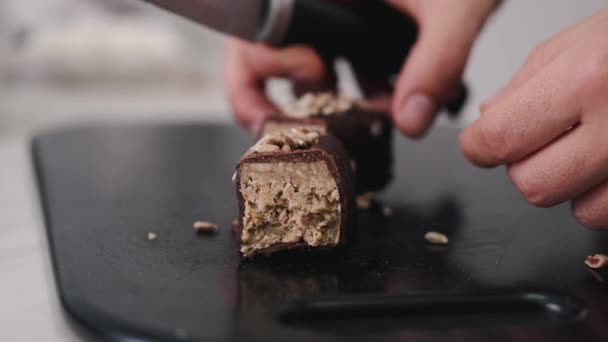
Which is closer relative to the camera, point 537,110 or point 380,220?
point 537,110

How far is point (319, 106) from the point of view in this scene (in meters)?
1.75

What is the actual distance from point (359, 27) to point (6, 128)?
6.55 feet

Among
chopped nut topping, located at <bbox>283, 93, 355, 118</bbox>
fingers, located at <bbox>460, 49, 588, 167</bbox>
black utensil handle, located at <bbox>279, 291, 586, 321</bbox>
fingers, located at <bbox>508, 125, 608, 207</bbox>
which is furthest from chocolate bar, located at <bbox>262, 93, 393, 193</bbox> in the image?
black utensil handle, located at <bbox>279, 291, 586, 321</bbox>

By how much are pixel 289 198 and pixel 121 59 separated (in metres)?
3.35

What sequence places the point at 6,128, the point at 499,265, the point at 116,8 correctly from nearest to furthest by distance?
the point at 499,265, the point at 6,128, the point at 116,8

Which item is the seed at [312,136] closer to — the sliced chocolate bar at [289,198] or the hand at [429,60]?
the sliced chocolate bar at [289,198]

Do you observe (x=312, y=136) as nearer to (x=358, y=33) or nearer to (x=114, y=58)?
(x=358, y=33)

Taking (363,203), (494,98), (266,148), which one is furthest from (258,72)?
(266,148)

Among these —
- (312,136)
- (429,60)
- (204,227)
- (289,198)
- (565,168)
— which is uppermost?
(429,60)

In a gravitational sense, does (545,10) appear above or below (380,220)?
above

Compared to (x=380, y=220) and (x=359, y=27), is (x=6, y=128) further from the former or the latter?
(x=380, y=220)

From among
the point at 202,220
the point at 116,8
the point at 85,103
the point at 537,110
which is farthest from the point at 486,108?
the point at 116,8

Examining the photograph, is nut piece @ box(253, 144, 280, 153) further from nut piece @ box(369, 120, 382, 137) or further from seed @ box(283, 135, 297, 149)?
nut piece @ box(369, 120, 382, 137)

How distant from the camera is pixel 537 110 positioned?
128 centimetres
